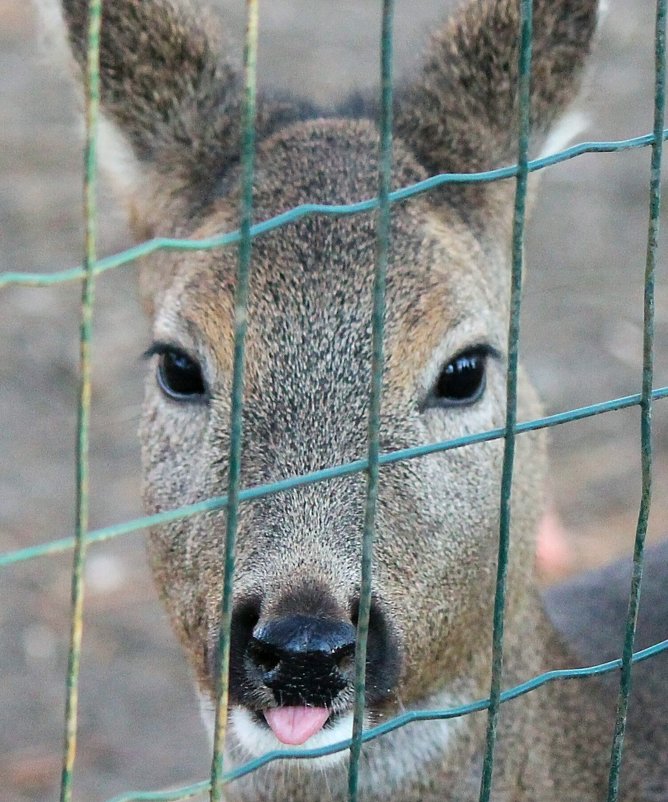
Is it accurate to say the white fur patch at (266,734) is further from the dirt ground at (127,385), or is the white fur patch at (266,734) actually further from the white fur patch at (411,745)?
the dirt ground at (127,385)

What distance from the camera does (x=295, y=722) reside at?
8.06 ft

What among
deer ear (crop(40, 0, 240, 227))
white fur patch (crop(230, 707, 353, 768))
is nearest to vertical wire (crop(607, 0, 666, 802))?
white fur patch (crop(230, 707, 353, 768))

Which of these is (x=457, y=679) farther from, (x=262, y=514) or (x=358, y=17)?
(x=358, y=17)

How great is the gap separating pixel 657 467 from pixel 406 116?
11.5 feet

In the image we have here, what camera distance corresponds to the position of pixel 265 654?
2.34 meters

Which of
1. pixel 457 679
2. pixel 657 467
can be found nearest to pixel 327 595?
pixel 457 679

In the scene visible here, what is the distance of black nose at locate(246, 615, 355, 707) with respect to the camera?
2.27 m

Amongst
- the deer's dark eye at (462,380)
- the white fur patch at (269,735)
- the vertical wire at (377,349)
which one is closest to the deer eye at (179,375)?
the deer's dark eye at (462,380)

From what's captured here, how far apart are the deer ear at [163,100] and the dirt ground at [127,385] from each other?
224mm

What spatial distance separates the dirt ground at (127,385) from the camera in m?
5.36

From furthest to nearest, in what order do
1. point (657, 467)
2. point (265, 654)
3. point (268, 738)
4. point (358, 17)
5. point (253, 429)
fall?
point (358, 17), point (657, 467), point (253, 429), point (268, 738), point (265, 654)

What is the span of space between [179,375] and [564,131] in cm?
122

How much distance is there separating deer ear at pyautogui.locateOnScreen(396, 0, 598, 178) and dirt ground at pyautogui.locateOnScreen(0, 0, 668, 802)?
10 cm

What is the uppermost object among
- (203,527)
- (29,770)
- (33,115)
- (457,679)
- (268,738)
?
(33,115)
